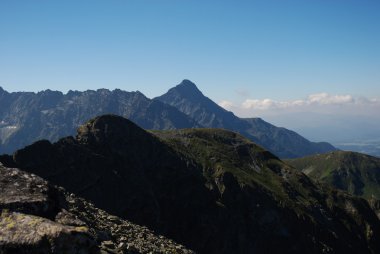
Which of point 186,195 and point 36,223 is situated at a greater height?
point 36,223

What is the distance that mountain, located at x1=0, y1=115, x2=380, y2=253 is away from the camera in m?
129

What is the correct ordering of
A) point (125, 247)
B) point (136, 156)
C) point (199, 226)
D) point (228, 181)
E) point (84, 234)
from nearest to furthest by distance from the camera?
point (84, 234) < point (125, 247) < point (199, 226) < point (136, 156) < point (228, 181)

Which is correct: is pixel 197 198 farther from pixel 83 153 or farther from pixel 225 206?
pixel 83 153

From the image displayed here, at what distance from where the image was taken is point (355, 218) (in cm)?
19800

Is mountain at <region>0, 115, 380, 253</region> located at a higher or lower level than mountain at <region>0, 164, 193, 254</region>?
lower

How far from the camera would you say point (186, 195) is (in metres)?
158

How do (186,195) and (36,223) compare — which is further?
(186,195)

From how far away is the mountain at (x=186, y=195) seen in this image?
128750 mm

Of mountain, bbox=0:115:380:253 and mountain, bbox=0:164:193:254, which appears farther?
mountain, bbox=0:115:380:253

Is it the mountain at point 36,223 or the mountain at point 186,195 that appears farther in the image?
the mountain at point 186,195

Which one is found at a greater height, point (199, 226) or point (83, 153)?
point (83, 153)

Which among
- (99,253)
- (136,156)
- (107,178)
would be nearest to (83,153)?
(107,178)

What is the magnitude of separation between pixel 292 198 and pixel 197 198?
55.5m

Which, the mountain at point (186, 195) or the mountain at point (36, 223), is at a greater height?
the mountain at point (36, 223)
